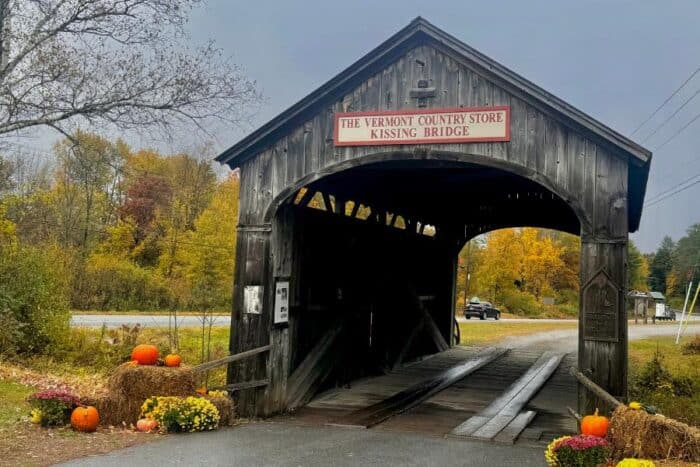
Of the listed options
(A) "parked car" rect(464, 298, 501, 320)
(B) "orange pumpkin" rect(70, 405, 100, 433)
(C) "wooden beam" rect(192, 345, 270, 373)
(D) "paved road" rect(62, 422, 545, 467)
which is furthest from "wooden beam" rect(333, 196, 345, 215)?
(A) "parked car" rect(464, 298, 501, 320)

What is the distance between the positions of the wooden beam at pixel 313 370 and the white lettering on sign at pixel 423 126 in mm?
3675

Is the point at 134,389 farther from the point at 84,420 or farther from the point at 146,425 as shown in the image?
the point at 84,420

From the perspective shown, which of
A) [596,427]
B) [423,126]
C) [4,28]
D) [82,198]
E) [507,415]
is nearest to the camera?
[596,427]

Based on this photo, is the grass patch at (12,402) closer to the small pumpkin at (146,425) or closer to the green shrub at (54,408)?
the green shrub at (54,408)

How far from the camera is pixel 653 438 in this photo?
19.3 ft

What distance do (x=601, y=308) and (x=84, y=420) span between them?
6.32 metres

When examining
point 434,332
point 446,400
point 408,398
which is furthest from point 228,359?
point 434,332

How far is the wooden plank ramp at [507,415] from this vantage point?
28.3 ft

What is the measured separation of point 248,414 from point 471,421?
10.4 feet

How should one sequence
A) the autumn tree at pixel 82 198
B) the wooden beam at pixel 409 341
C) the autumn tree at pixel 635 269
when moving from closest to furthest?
1. the wooden beam at pixel 409 341
2. the autumn tree at pixel 82 198
3. the autumn tree at pixel 635 269

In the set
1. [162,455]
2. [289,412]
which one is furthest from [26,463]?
[289,412]

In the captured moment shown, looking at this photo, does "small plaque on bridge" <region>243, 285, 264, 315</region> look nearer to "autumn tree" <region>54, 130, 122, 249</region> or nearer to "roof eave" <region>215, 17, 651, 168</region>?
"roof eave" <region>215, 17, 651, 168</region>

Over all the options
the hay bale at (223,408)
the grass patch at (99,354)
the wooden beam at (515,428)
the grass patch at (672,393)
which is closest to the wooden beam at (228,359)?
the hay bale at (223,408)

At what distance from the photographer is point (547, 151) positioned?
864 cm
